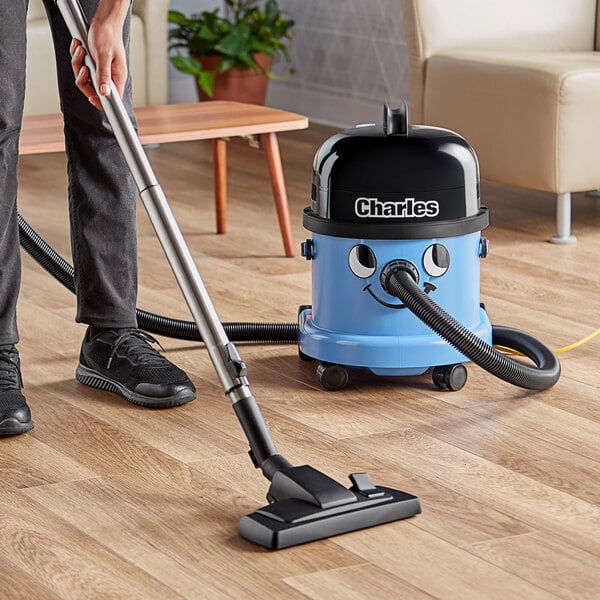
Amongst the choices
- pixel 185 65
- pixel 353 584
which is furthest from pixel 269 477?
pixel 185 65

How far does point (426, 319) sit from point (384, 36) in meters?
2.91

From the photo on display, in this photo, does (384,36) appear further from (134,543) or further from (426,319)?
(134,543)

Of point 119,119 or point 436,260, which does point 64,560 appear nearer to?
point 119,119

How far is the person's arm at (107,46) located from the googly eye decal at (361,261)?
0.45m

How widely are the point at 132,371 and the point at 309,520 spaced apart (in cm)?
59

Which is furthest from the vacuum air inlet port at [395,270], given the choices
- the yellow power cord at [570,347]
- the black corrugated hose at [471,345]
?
the yellow power cord at [570,347]

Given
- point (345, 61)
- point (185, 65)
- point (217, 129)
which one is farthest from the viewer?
point (345, 61)

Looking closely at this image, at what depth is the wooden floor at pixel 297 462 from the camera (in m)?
1.24

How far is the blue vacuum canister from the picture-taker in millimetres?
1771

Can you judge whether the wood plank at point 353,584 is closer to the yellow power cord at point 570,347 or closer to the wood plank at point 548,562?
the wood plank at point 548,562

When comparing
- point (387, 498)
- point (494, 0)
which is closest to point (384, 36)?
point (494, 0)

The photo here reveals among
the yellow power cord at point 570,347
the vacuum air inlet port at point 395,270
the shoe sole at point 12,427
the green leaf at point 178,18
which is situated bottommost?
the yellow power cord at point 570,347

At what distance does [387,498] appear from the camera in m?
1.36

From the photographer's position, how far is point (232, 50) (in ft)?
14.3
